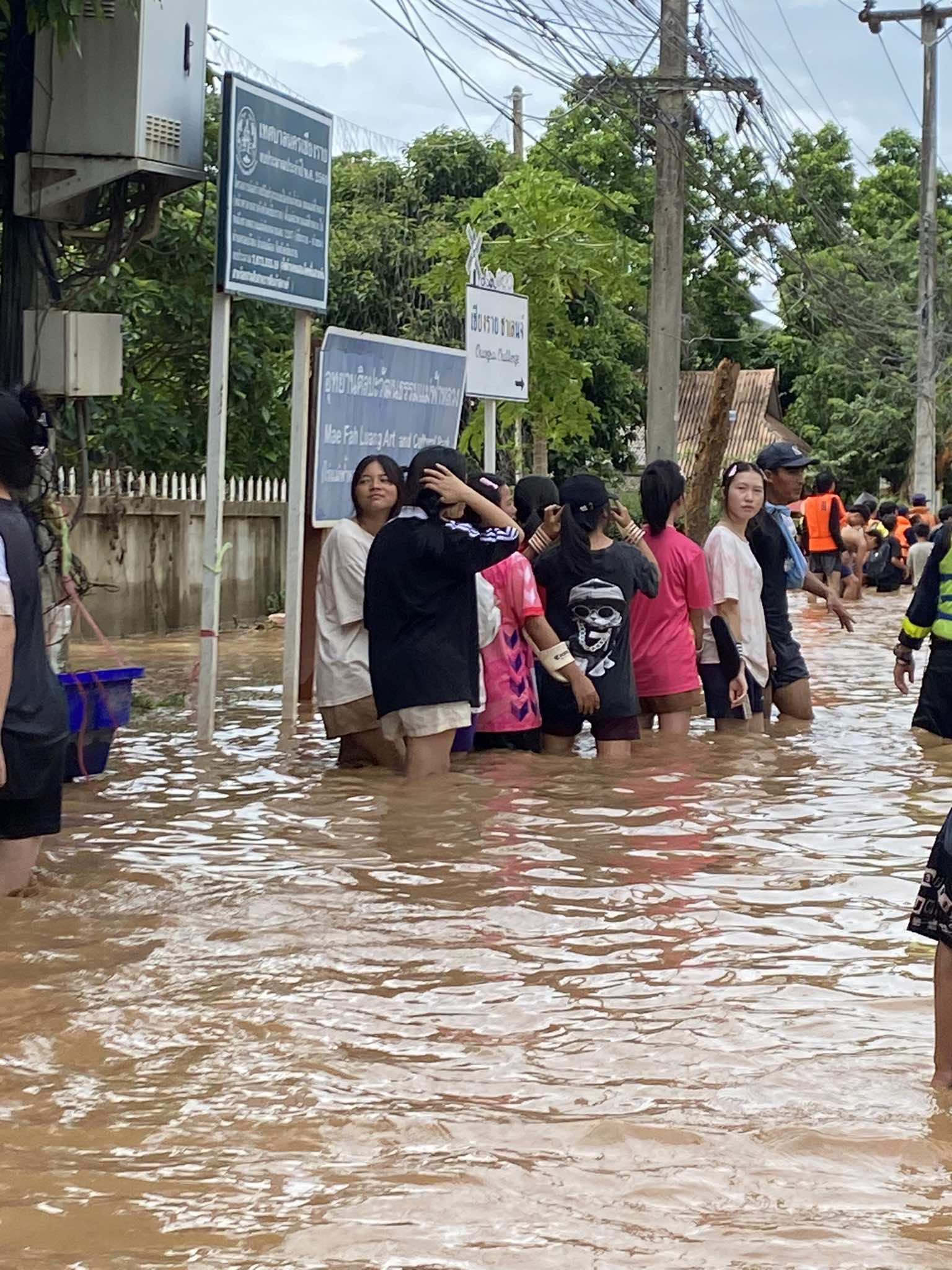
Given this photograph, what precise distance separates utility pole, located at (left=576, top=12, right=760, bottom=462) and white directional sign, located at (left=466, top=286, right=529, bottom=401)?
3732 mm

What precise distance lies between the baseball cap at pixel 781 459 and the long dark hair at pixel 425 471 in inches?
104

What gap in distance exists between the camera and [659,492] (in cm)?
930

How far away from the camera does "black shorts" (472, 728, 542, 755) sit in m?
9.13

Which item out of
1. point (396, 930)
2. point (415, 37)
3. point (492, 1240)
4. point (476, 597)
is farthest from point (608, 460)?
point (492, 1240)

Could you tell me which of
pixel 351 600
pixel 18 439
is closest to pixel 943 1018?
pixel 18 439

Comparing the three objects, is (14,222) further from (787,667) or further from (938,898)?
(938,898)

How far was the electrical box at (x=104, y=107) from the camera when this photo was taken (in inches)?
341

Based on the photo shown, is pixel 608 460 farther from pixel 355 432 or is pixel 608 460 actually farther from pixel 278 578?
pixel 355 432

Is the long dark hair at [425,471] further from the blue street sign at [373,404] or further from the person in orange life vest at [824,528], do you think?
the person in orange life vest at [824,528]

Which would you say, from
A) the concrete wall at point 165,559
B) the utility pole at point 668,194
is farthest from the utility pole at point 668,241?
the concrete wall at point 165,559

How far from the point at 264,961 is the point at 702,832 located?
8.71ft

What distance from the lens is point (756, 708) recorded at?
9.92 meters

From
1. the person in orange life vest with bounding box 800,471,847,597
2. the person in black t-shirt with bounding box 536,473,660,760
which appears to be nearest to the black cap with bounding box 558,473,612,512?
the person in black t-shirt with bounding box 536,473,660,760

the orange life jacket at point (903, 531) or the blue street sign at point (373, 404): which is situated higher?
the blue street sign at point (373, 404)
